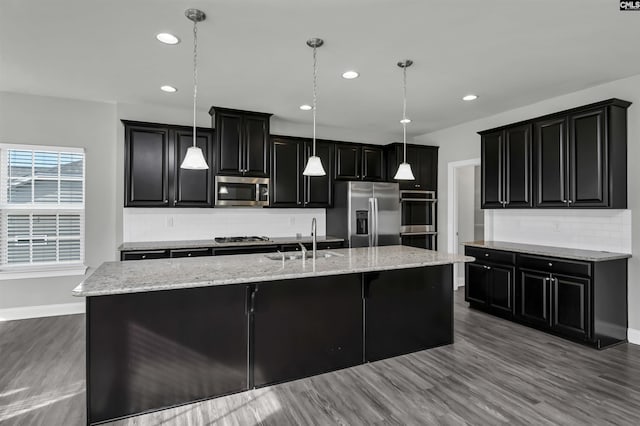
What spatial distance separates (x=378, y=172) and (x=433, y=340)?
3.24 metres

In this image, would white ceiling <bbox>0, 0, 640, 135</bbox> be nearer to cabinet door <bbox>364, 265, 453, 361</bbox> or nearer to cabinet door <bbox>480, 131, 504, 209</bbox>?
cabinet door <bbox>480, 131, 504, 209</bbox>

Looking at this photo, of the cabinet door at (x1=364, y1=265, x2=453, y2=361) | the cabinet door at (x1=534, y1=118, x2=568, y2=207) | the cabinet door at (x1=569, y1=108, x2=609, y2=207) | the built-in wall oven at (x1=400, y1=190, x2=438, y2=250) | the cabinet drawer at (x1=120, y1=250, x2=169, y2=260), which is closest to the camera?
the cabinet door at (x1=364, y1=265, x2=453, y2=361)

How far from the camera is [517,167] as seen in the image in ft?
14.1

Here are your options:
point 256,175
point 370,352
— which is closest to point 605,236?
point 370,352

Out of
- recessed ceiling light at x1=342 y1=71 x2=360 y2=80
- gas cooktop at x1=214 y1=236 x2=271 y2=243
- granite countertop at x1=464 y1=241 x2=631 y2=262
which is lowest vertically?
granite countertop at x1=464 y1=241 x2=631 y2=262

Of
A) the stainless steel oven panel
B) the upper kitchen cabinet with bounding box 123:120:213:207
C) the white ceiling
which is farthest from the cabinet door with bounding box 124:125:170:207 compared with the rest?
the stainless steel oven panel

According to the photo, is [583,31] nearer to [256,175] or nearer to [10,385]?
[256,175]

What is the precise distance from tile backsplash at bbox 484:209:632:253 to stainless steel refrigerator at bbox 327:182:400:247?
4.50 ft

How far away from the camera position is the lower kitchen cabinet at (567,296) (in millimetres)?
3361

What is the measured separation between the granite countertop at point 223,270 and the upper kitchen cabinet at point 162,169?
1812 millimetres

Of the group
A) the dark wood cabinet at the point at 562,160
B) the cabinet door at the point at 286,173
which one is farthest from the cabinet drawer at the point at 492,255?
the cabinet door at the point at 286,173

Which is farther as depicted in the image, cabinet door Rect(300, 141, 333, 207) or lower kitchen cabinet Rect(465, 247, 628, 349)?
cabinet door Rect(300, 141, 333, 207)

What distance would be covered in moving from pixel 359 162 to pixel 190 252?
3004mm

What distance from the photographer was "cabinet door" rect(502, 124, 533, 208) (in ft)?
13.7
